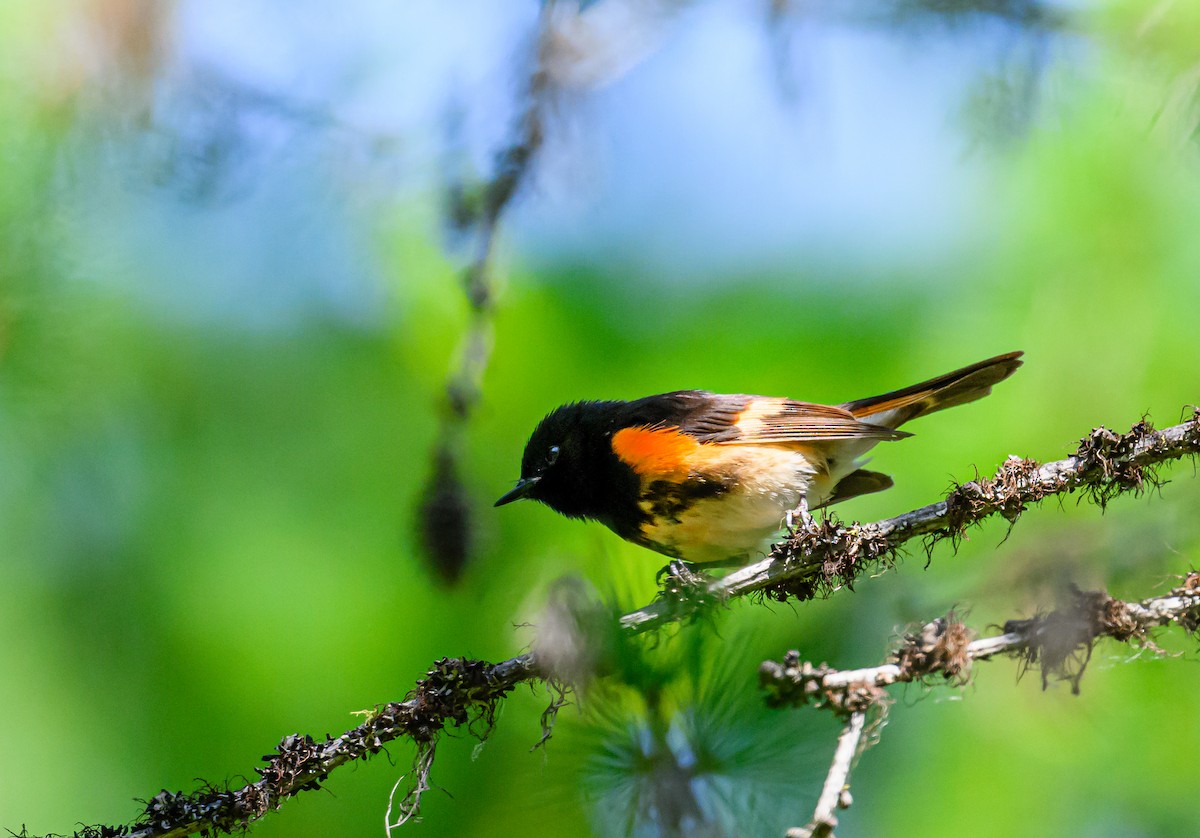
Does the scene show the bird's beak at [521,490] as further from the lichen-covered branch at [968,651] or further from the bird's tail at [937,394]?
the lichen-covered branch at [968,651]

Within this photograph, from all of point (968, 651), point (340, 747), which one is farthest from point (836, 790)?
point (340, 747)

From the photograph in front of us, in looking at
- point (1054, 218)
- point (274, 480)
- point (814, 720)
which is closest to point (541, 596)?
point (814, 720)

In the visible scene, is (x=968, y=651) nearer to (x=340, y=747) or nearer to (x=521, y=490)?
(x=340, y=747)

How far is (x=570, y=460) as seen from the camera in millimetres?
3715

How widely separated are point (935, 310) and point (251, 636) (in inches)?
142

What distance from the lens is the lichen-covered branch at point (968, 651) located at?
133 centimetres

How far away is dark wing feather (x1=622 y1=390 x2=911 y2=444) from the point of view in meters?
3.47

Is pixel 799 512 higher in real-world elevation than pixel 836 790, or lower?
higher

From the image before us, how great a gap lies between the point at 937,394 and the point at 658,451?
1049mm

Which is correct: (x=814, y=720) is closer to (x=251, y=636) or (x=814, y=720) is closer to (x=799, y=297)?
(x=251, y=636)

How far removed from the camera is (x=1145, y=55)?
2916mm

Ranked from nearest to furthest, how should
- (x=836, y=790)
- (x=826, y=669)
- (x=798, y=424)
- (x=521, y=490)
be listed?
(x=836, y=790) → (x=826, y=669) → (x=798, y=424) → (x=521, y=490)

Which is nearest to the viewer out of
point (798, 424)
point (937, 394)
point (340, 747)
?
point (340, 747)

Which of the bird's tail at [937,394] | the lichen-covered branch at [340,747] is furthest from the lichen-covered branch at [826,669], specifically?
the bird's tail at [937,394]
